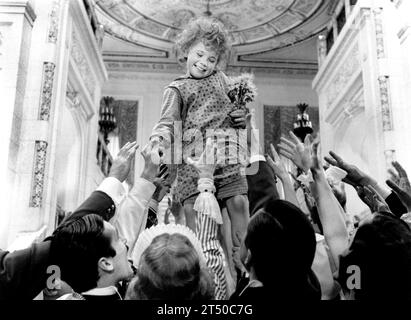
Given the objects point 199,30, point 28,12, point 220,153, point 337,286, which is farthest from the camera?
point 28,12

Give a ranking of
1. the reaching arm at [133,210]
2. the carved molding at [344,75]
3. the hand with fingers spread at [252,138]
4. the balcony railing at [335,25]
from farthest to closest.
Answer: the balcony railing at [335,25], the carved molding at [344,75], the hand with fingers spread at [252,138], the reaching arm at [133,210]

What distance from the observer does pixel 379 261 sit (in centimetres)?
162

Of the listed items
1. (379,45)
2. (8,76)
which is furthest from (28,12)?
(379,45)

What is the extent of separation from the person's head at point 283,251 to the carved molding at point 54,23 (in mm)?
7759

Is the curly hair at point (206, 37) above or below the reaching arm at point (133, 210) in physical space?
above

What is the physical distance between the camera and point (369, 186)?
9.09 ft

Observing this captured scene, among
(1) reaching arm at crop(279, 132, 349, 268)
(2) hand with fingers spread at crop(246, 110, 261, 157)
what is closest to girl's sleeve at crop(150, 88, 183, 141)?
(2) hand with fingers spread at crop(246, 110, 261, 157)

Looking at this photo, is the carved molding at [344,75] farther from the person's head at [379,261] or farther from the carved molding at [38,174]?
the person's head at [379,261]

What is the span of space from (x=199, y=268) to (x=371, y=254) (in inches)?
22.8

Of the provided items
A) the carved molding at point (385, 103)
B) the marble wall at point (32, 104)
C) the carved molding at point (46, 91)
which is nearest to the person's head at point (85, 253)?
the marble wall at point (32, 104)

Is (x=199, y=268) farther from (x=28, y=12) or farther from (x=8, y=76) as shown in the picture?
(x=28, y=12)

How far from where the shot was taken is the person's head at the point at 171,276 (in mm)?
1563

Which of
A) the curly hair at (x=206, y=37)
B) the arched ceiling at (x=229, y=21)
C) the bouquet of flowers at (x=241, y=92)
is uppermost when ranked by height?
the arched ceiling at (x=229, y=21)
